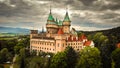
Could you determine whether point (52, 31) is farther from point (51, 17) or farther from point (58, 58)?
point (58, 58)

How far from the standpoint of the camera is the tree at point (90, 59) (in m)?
51.8

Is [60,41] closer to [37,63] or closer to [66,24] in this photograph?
[37,63]

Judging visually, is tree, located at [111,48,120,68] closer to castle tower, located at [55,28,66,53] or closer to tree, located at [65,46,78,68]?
tree, located at [65,46,78,68]

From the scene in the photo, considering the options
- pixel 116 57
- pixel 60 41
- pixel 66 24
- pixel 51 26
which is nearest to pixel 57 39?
pixel 60 41

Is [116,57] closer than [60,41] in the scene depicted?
Yes

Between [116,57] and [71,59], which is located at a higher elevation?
[116,57]

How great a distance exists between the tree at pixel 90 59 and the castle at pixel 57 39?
6735 millimetres

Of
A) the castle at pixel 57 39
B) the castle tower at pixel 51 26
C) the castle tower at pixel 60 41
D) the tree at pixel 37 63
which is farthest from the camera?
the castle tower at pixel 51 26

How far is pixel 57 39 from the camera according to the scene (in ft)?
198

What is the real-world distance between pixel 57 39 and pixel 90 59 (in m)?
12.3

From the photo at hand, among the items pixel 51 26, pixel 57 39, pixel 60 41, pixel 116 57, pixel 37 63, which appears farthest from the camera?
pixel 51 26

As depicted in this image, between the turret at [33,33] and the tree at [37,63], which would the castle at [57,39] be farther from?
the tree at [37,63]

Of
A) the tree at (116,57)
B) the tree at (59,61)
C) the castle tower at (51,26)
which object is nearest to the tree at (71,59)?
the tree at (59,61)

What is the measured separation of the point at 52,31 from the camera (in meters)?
68.2
